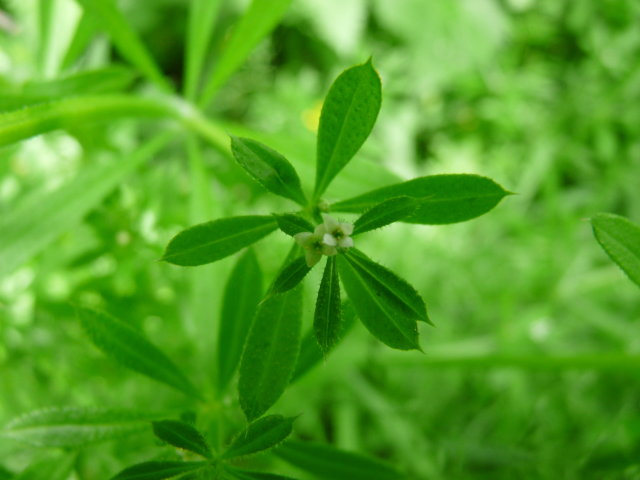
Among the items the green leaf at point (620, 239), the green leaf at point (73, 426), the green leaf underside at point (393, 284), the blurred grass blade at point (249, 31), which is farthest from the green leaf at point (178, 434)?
the blurred grass blade at point (249, 31)

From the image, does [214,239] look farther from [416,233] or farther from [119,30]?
[416,233]

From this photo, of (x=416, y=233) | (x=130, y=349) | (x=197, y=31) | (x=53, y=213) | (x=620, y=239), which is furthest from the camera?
(x=416, y=233)

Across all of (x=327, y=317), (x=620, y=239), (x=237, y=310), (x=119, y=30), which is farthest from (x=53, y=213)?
(x=620, y=239)

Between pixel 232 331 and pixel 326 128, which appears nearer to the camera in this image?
pixel 326 128

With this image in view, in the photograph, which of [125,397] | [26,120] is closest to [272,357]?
[26,120]

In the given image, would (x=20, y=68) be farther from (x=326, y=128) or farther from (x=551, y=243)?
(x=551, y=243)

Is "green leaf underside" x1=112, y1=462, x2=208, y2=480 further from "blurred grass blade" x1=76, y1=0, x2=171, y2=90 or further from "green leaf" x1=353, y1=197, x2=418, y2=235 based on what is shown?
"blurred grass blade" x1=76, y1=0, x2=171, y2=90
